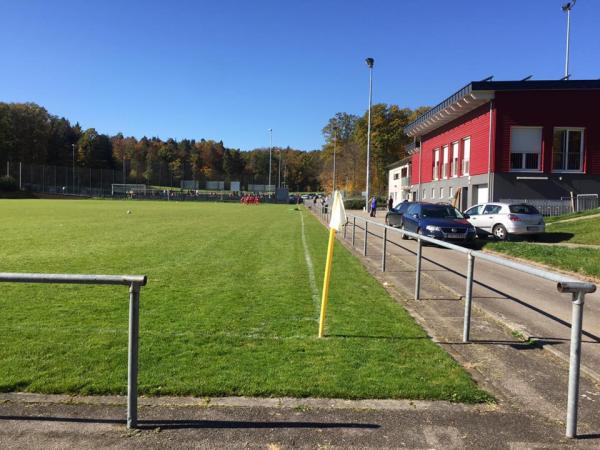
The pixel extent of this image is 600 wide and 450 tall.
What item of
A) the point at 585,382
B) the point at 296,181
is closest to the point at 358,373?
the point at 585,382

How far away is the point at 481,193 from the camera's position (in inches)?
1247

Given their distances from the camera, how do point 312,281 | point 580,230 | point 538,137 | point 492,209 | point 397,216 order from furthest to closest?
1. point 538,137
2. point 397,216
3. point 492,209
4. point 580,230
5. point 312,281

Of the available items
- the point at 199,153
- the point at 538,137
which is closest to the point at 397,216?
the point at 538,137

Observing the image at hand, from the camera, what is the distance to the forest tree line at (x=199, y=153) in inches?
3664

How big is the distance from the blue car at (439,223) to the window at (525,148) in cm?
1249

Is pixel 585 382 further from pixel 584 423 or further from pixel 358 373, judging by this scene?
pixel 358 373

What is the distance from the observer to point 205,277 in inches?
393

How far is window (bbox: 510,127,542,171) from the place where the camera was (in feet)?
96.7

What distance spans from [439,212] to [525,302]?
1143 cm

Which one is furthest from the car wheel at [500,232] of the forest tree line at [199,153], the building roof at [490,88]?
the forest tree line at [199,153]

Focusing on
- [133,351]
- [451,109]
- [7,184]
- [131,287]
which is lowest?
[133,351]

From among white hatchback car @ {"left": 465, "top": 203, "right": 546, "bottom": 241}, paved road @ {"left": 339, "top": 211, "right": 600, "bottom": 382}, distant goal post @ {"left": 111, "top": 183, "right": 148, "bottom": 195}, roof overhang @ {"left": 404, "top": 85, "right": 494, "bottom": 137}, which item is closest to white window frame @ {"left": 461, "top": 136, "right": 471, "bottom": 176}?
roof overhang @ {"left": 404, "top": 85, "right": 494, "bottom": 137}

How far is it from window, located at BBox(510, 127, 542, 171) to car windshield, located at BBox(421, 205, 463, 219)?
40.6ft

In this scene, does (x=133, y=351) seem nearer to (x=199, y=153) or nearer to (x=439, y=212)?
(x=439, y=212)
